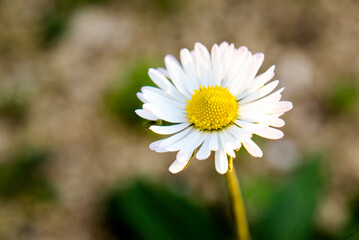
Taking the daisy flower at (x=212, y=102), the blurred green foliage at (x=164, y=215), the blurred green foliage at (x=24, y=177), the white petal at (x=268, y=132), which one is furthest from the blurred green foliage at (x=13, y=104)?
the white petal at (x=268, y=132)

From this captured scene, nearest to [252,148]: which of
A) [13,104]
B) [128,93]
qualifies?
[128,93]

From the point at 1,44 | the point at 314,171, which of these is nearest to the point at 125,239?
the point at 314,171

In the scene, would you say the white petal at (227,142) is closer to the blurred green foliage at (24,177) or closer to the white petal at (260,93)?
the white petal at (260,93)

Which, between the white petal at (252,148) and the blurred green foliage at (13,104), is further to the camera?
the blurred green foliage at (13,104)

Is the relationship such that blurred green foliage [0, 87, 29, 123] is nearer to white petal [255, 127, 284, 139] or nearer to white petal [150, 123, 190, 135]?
white petal [150, 123, 190, 135]

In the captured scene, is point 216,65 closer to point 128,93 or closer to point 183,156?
point 183,156

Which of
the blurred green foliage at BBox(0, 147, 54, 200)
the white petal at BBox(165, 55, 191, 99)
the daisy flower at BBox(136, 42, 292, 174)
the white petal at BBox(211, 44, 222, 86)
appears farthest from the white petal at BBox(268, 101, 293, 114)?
the blurred green foliage at BBox(0, 147, 54, 200)
